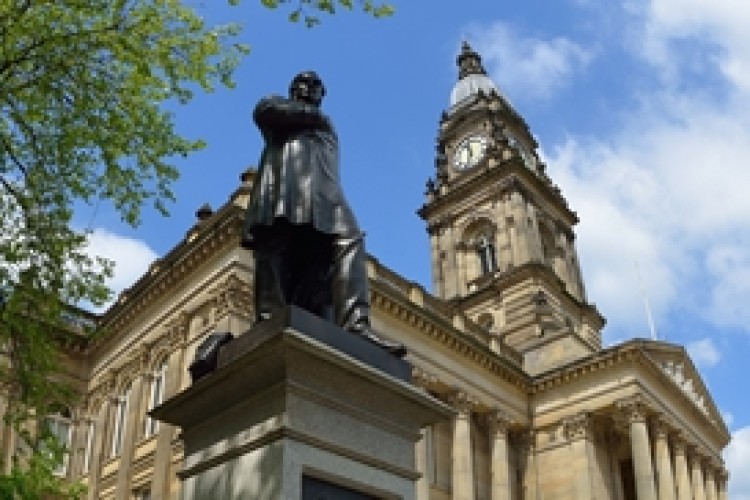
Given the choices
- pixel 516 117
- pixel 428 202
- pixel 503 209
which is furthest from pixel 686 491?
pixel 516 117

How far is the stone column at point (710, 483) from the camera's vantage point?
33.7m

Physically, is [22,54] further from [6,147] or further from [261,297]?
[261,297]

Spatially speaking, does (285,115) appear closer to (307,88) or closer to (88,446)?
(307,88)

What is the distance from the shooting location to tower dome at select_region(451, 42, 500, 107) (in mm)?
52250

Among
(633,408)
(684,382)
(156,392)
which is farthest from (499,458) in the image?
(156,392)

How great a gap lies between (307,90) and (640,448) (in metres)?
25.7

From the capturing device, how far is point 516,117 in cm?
4928

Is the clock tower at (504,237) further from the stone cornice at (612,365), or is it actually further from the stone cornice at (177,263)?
the stone cornice at (177,263)

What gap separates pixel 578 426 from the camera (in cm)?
2920

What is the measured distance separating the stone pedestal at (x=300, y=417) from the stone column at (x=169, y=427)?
15.7 m

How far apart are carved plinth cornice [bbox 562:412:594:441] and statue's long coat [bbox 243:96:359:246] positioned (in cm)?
2585

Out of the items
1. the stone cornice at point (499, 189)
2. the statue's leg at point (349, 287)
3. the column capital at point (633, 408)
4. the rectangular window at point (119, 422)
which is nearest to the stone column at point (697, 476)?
→ the column capital at point (633, 408)

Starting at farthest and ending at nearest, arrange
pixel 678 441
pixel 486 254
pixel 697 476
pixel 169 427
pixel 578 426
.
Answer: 1. pixel 486 254
2. pixel 697 476
3. pixel 678 441
4. pixel 578 426
5. pixel 169 427

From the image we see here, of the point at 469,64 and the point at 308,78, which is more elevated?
the point at 469,64
